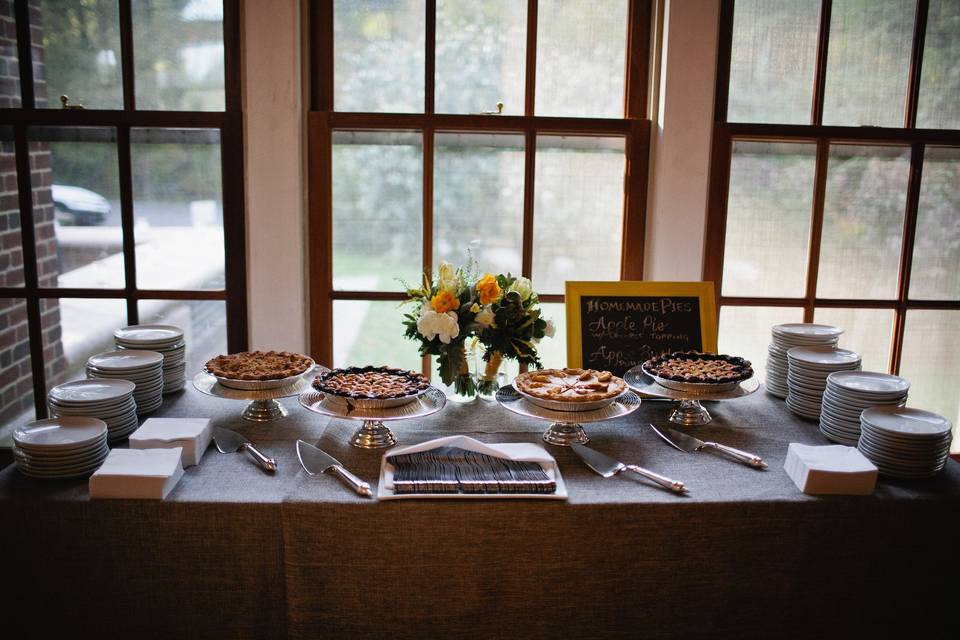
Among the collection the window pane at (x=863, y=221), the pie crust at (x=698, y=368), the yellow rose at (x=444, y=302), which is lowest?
the pie crust at (x=698, y=368)

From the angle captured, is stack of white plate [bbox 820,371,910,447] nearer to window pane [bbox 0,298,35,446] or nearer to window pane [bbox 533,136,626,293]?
window pane [bbox 533,136,626,293]

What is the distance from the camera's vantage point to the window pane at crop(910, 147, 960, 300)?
2.54 metres

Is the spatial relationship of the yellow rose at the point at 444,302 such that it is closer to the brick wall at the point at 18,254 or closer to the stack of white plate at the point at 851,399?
the stack of white plate at the point at 851,399

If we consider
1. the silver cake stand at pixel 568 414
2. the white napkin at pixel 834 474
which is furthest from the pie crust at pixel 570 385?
the white napkin at pixel 834 474

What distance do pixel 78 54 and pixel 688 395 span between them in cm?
200

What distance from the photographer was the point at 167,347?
2057mm

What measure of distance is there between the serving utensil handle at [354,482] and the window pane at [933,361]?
197cm

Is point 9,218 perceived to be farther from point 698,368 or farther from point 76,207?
point 698,368

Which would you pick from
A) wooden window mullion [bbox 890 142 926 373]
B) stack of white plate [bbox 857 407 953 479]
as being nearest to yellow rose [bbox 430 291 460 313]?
stack of white plate [bbox 857 407 953 479]

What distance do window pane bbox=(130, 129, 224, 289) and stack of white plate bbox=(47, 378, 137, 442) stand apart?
72 centimetres

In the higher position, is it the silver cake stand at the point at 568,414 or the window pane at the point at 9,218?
the window pane at the point at 9,218

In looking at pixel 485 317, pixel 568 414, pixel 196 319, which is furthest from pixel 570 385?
pixel 196 319

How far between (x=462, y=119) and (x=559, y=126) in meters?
0.30

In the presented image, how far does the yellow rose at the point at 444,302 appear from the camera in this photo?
6.09ft
